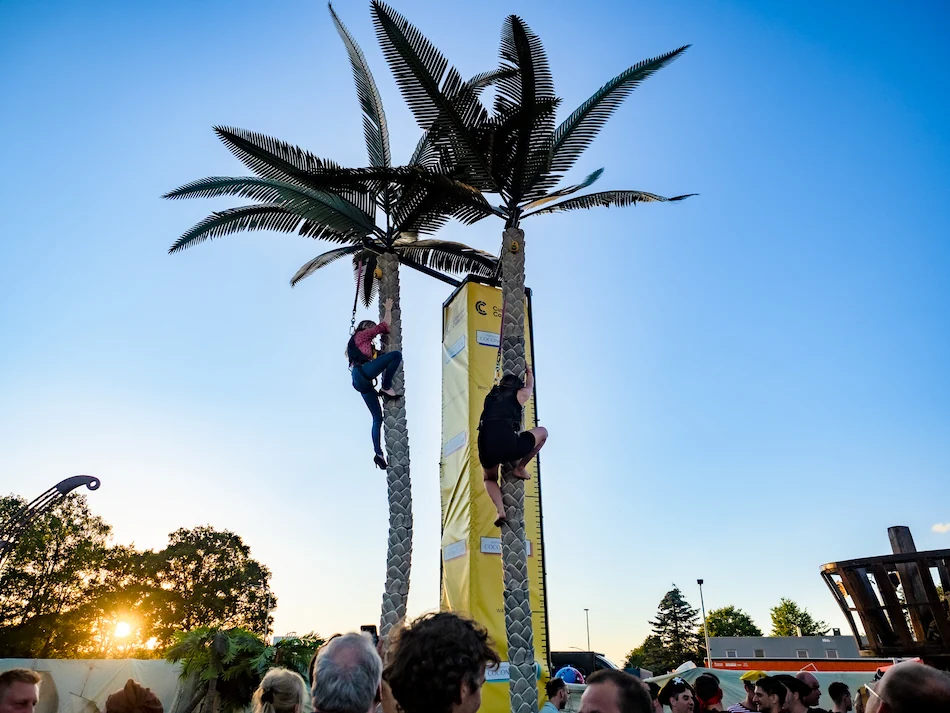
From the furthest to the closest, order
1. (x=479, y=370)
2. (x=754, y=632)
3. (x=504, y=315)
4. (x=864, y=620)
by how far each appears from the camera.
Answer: (x=754, y=632)
(x=479, y=370)
(x=504, y=315)
(x=864, y=620)

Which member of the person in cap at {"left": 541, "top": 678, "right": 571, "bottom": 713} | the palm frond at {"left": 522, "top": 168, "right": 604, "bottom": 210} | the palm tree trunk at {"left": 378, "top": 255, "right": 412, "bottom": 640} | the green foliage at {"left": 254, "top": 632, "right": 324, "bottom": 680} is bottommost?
the person in cap at {"left": 541, "top": 678, "right": 571, "bottom": 713}

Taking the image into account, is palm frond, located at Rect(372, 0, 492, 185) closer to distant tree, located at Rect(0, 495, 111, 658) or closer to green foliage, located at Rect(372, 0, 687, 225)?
green foliage, located at Rect(372, 0, 687, 225)

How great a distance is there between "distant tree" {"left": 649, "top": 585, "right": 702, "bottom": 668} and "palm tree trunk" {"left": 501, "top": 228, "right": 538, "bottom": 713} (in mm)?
85334

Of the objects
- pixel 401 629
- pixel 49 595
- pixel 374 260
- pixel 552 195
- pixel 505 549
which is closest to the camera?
pixel 401 629

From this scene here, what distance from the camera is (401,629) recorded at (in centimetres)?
288

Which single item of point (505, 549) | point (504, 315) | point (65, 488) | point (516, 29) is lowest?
point (505, 549)

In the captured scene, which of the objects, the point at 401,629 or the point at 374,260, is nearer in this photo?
the point at 401,629

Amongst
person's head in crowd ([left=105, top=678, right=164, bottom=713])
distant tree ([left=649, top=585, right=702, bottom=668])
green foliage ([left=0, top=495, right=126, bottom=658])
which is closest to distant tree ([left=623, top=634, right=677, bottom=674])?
distant tree ([left=649, top=585, right=702, bottom=668])

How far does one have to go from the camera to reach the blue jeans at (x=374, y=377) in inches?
474

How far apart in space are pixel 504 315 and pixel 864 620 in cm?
585

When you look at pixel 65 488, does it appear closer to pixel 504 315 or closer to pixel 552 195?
pixel 504 315

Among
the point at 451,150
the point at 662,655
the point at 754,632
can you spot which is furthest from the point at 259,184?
the point at 754,632

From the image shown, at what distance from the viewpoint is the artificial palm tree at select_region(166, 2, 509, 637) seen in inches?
450

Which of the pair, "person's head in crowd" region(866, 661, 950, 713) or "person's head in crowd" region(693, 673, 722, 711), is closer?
"person's head in crowd" region(866, 661, 950, 713)
